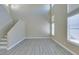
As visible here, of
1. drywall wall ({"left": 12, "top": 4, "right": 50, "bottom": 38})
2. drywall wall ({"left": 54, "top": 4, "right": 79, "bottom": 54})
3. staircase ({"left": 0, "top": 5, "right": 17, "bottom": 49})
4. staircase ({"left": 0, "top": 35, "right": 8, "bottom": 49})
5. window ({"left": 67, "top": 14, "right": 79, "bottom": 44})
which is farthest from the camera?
staircase ({"left": 0, "top": 35, "right": 8, "bottom": 49})

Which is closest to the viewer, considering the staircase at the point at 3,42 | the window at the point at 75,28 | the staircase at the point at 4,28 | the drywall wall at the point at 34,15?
the window at the point at 75,28

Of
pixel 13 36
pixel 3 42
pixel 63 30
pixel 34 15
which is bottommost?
pixel 3 42

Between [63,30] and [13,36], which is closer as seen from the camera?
[63,30]

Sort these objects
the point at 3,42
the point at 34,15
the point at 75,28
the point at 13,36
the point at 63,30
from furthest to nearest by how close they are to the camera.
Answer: the point at 13,36
the point at 3,42
the point at 63,30
the point at 34,15
the point at 75,28

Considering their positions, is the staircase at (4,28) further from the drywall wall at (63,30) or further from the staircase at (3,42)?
the drywall wall at (63,30)

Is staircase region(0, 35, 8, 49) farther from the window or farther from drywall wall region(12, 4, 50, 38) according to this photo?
the window

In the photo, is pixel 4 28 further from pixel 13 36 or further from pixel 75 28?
pixel 75 28

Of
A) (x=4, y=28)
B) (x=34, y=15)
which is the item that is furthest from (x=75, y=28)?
(x=4, y=28)

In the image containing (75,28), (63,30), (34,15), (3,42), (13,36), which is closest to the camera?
(75,28)

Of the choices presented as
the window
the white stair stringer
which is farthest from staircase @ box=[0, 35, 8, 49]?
the window

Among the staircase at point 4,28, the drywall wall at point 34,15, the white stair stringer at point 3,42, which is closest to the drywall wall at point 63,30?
the drywall wall at point 34,15

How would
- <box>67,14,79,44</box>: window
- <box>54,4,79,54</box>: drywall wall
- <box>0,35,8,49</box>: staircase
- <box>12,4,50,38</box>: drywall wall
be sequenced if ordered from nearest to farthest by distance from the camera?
<box>67,14,79,44</box>: window, <box>12,4,50,38</box>: drywall wall, <box>54,4,79,54</box>: drywall wall, <box>0,35,8,49</box>: staircase
